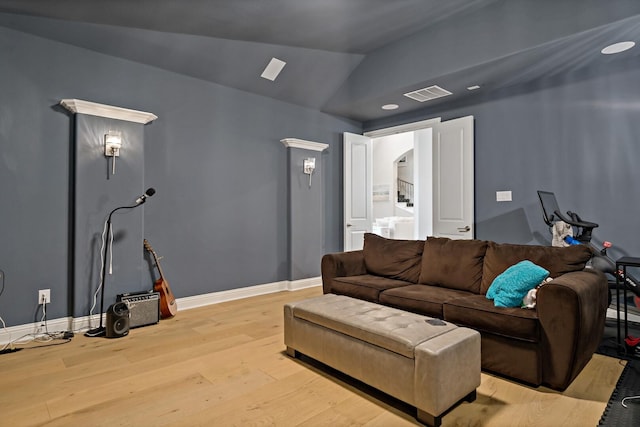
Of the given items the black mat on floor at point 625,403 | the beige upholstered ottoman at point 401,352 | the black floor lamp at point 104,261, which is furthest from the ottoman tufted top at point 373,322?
the black floor lamp at point 104,261

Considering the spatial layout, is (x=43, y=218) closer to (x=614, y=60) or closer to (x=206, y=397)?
(x=206, y=397)

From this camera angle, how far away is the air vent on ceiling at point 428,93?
4648 millimetres

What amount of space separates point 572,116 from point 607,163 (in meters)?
0.65

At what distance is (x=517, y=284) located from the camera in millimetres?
2477

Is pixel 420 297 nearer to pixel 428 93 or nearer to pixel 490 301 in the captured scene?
pixel 490 301

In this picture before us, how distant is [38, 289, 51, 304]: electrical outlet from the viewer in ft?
11.0

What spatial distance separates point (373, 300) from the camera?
3.30 m

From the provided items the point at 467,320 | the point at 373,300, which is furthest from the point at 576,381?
the point at 373,300

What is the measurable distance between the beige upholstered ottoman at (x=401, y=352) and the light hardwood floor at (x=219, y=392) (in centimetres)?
13

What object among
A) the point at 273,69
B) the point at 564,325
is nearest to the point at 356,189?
the point at 273,69

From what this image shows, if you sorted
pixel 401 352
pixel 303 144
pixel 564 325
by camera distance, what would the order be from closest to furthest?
pixel 401 352 < pixel 564 325 < pixel 303 144

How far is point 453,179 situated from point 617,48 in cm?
217

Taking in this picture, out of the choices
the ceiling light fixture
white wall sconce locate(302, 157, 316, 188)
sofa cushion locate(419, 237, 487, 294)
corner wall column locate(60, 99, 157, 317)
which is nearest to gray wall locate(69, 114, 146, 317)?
corner wall column locate(60, 99, 157, 317)

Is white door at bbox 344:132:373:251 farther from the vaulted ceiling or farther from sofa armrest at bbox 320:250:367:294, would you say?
sofa armrest at bbox 320:250:367:294
